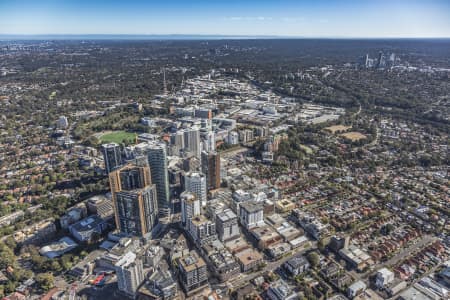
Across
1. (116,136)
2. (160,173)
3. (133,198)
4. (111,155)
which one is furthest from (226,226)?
(116,136)

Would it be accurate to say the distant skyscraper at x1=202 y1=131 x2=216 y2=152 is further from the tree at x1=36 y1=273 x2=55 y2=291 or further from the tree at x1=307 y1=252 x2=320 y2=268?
the tree at x1=36 y1=273 x2=55 y2=291

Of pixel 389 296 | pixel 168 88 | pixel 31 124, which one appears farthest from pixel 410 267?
pixel 168 88

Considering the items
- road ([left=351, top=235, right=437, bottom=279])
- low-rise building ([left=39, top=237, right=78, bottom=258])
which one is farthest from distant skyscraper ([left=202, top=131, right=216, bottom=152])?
road ([left=351, top=235, right=437, bottom=279])

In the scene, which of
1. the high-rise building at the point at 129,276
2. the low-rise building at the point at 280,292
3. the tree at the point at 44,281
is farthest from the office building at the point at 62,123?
the low-rise building at the point at 280,292

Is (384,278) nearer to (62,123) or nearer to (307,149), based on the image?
(307,149)

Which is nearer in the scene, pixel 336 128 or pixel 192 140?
pixel 192 140

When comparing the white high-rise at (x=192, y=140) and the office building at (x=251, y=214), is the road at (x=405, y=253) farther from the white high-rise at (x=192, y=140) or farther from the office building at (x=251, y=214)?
the white high-rise at (x=192, y=140)

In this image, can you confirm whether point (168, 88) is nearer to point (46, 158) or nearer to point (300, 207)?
point (46, 158)
